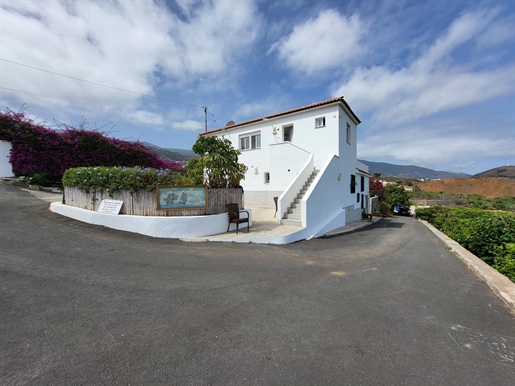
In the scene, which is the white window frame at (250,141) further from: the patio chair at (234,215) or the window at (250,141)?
the patio chair at (234,215)

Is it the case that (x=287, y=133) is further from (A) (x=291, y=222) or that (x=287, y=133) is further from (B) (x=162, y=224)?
(B) (x=162, y=224)

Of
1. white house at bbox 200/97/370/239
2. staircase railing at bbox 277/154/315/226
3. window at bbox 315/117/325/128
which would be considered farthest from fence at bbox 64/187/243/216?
window at bbox 315/117/325/128

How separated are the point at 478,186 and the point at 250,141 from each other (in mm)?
65780

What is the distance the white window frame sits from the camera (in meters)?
16.8

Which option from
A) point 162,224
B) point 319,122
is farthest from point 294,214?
point 319,122

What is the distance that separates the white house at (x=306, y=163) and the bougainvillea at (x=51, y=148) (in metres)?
9.63

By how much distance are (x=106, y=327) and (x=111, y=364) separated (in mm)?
697

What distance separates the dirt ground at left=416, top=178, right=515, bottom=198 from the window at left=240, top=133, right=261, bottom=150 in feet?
200

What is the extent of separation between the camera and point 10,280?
12.1 feet

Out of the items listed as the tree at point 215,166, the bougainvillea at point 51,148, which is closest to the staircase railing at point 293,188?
the tree at point 215,166

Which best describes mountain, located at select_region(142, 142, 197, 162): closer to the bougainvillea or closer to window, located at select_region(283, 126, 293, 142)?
the bougainvillea

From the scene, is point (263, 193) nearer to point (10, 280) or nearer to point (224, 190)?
point (224, 190)

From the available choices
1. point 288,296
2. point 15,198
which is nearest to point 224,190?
point 288,296

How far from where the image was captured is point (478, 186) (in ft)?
177
